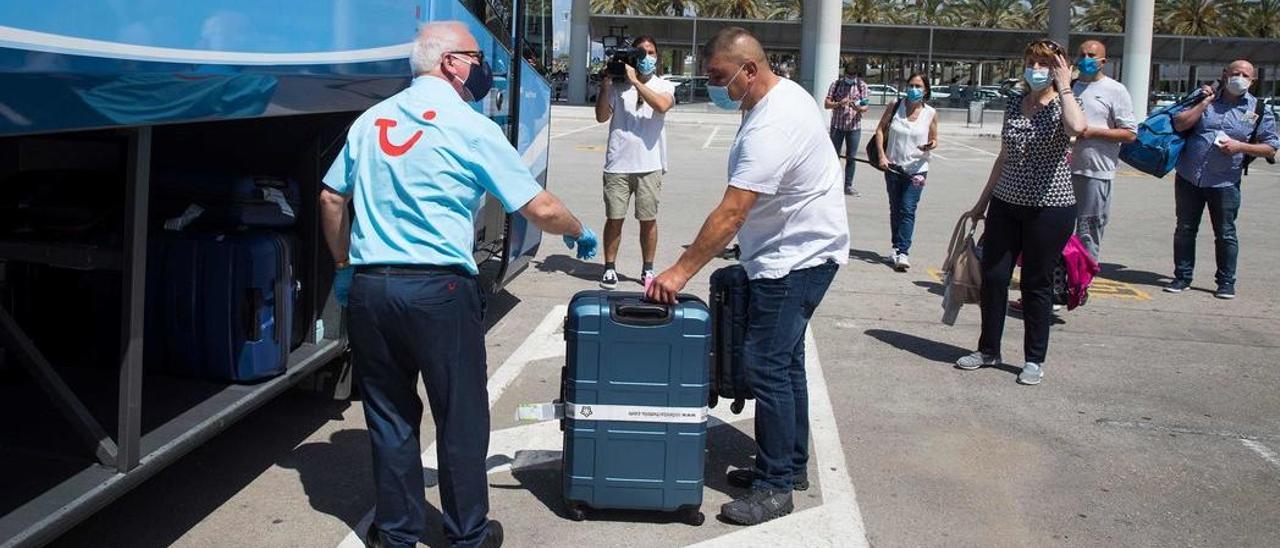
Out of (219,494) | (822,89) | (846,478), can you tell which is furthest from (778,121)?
(822,89)

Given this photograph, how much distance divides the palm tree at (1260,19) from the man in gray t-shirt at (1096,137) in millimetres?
69850

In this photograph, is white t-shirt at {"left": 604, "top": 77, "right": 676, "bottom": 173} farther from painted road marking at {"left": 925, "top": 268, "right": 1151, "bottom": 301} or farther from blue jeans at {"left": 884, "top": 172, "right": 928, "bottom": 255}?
painted road marking at {"left": 925, "top": 268, "right": 1151, "bottom": 301}

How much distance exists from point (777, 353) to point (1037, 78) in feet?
9.28

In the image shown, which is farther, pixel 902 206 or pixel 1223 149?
pixel 902 206

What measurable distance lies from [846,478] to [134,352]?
2868mm

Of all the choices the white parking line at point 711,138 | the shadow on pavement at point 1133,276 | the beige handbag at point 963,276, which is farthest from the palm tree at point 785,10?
the beige handbag at point 963,276

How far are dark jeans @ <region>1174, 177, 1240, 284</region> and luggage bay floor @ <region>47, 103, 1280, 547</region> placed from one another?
25 centimetres

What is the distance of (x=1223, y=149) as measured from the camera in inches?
361

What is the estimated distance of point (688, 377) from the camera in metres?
4.34

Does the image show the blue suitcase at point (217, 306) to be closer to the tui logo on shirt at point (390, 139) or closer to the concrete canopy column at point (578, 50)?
the tui logo on shirt at point (390, 139)

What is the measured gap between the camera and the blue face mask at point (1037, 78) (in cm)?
644

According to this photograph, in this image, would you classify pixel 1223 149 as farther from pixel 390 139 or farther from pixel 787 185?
pixel 390 139

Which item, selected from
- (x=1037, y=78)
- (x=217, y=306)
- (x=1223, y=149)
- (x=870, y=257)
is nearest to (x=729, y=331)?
(x=217, y=306)

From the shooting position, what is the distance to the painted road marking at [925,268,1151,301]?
9500 millimetres
